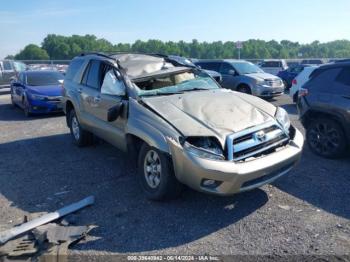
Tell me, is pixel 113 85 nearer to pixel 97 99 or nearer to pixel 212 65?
pixel 97 99

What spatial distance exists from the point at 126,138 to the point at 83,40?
8635 centimetres

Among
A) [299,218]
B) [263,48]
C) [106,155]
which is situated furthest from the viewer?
[263,48]

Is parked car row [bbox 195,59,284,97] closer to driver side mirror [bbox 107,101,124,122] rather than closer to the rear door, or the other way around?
the rear door

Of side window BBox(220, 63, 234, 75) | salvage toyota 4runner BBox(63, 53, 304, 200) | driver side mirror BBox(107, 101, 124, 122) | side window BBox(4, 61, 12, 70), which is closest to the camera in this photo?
salvage toyota 4runner BBox(63, 53, 304, 200)

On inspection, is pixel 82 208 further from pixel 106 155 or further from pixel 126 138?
pixel 106 155

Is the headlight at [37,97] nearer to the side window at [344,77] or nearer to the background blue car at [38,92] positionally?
the background blue car at [38,92]

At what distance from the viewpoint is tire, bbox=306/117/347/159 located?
19.6 ft

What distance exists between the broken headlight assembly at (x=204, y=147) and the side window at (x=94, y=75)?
274 centimetres

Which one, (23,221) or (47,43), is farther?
(47,43)

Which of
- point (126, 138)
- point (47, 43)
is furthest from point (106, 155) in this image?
point (47, 43)

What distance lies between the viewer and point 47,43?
258ft

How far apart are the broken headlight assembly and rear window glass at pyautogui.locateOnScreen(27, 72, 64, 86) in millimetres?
9713

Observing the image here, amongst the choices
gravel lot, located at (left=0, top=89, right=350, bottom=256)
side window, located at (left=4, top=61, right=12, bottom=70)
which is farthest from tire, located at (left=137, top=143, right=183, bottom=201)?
side window, located at (left=4, top=61, right=12, bottom=70)

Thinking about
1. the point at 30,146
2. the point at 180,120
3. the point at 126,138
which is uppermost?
the point at 180,120
